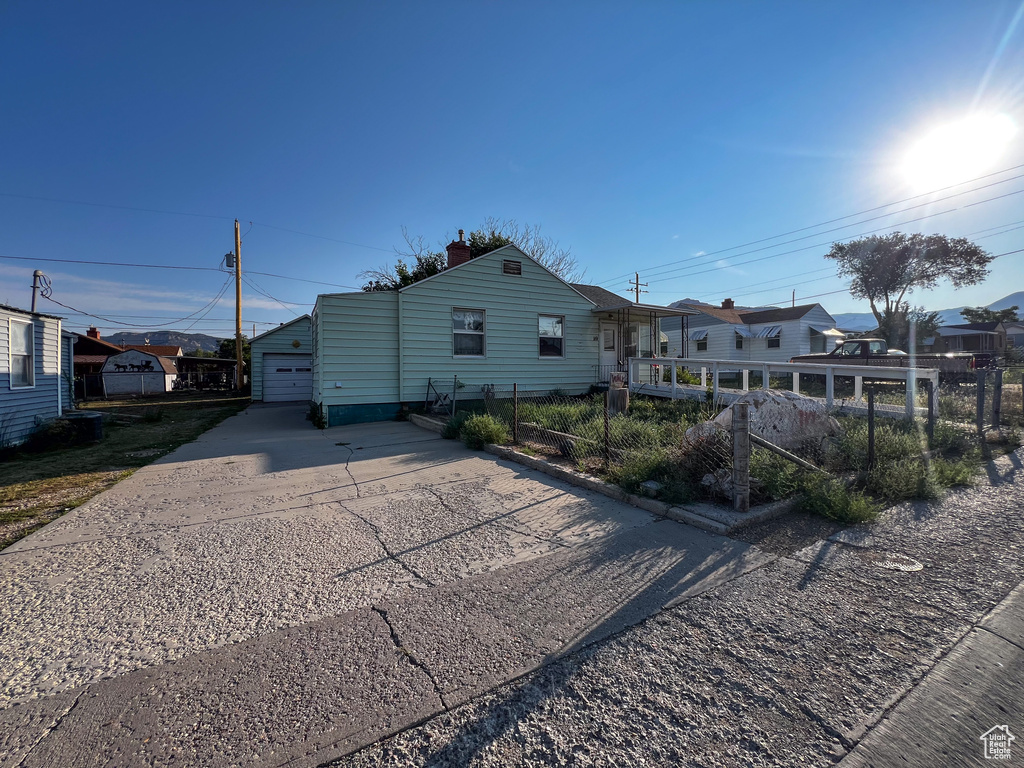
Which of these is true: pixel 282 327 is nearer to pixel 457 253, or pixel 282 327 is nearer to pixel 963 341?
pixel 457 253

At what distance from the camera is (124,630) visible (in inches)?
99.5

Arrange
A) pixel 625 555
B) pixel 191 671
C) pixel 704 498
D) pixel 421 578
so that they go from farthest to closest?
1. pixel 704 498
2. pixel 625 555
3. pixel 421 578
4. pixel 191 671

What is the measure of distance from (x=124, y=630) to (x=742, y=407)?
4599mm

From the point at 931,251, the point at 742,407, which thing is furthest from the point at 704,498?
the point at 931,251

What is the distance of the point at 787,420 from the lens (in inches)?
219

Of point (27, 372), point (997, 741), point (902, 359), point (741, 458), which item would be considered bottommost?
point (997, 741)

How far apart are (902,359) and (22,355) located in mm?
20492

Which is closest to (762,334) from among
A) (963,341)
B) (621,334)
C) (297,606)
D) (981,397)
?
(963,341)

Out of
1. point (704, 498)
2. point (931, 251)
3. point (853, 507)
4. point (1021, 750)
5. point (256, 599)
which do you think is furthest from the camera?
point (931, 251)

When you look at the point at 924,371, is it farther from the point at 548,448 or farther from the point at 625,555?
the point at 625,555

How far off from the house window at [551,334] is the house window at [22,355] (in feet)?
36.0

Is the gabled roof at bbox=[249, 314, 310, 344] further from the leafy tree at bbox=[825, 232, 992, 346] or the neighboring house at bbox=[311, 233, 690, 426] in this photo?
the leafy tree at bbox=[825, 232, 992, 346]

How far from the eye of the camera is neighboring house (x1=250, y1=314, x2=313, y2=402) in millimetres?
19750

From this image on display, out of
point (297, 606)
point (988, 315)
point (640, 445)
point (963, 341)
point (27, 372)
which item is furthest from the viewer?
point (988, 315)
